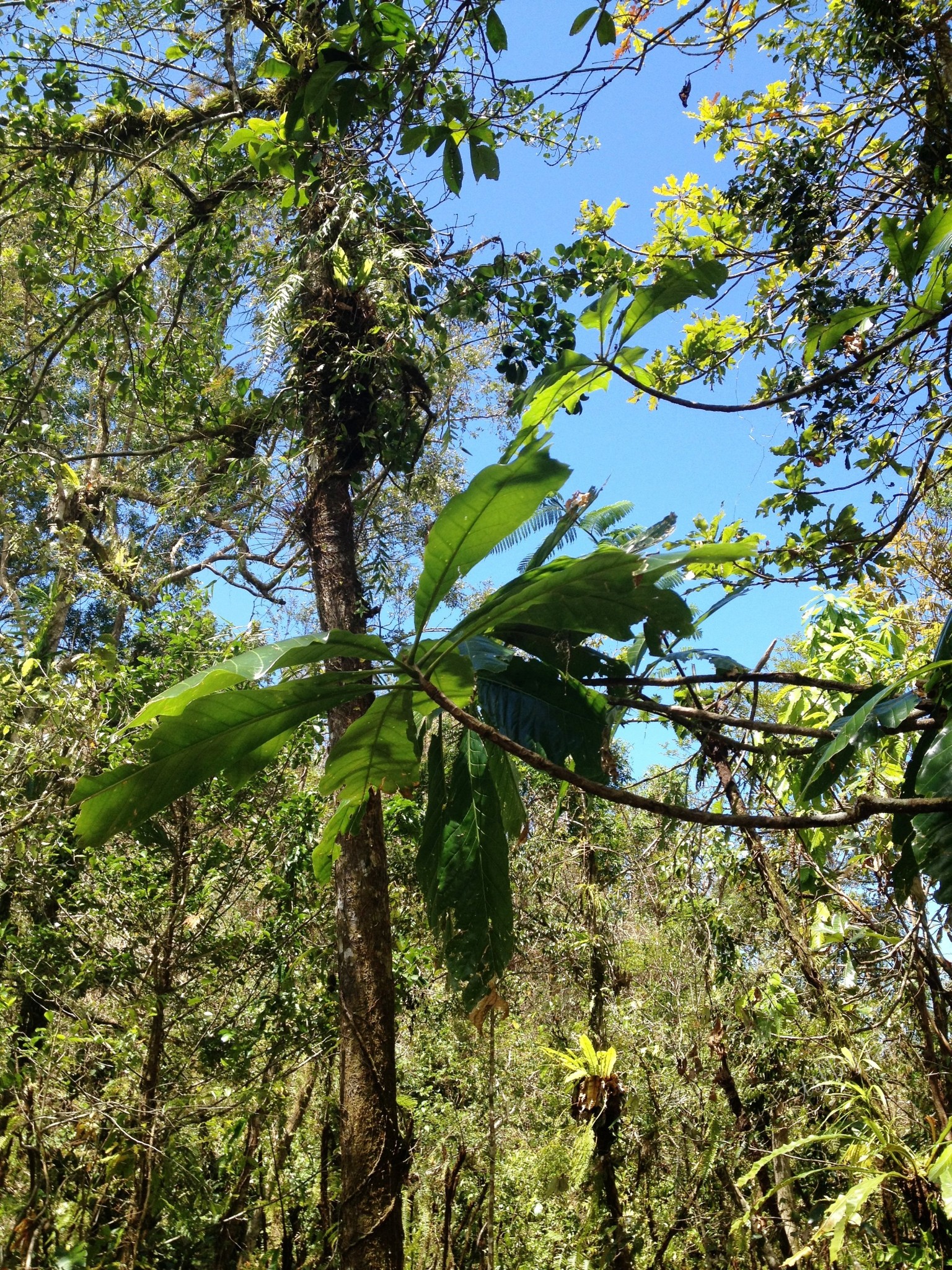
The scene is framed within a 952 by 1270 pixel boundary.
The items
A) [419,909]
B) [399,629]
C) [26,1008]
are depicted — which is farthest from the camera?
[399,629]

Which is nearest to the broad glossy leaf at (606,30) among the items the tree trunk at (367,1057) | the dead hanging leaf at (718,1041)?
the tree trunk at (367,1057)

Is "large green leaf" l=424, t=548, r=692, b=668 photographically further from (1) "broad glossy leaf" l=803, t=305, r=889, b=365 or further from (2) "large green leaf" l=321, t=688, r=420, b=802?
(1) "broad glossy leaf" l=803, t=305, r=889, b=365

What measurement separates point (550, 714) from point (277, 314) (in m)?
3.85

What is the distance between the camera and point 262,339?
4.62m

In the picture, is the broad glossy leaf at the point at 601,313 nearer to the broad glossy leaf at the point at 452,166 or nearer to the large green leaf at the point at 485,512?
the large green leaf at the point at 485,512

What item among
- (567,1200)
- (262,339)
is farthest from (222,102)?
(567,1200)

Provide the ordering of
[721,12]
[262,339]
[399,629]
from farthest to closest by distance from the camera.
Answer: [399,629]
[262,339]
[721,12]

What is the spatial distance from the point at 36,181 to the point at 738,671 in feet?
16.5

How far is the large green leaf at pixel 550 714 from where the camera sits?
1.21m

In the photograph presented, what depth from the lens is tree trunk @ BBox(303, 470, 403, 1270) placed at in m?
3.29

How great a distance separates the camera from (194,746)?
1033 mm

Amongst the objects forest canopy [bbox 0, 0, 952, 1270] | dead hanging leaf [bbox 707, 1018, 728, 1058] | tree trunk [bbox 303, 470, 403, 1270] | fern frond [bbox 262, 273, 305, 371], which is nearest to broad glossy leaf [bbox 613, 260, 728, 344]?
forest canopy [bbox 0, 0, 952, 1270]

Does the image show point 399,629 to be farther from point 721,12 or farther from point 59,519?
point 721,12

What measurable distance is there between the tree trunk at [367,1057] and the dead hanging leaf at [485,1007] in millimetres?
1848
